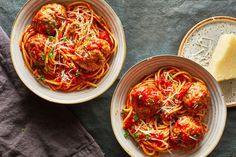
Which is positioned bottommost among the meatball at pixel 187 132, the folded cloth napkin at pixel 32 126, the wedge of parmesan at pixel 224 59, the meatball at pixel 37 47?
the folded cloth napkin at pixel 32 126

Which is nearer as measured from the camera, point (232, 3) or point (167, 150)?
point (167, 150)

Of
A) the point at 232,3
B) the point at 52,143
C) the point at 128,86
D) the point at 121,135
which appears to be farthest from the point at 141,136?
the point at 232,3

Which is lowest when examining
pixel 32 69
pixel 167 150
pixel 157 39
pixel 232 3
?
pixel 167 150

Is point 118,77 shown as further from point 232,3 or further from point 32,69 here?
point 232,3

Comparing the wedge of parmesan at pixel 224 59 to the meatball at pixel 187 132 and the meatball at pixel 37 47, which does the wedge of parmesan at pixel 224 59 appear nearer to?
the meatball at pixel 187 132

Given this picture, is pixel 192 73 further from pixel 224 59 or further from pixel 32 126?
pixel 32 126

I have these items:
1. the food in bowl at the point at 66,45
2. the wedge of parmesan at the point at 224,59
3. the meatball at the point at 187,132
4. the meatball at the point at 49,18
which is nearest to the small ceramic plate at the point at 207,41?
the wedge of parmesan at the point at 224,59
